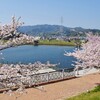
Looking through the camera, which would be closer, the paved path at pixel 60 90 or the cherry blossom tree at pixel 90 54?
the paved path at pixel 60 90

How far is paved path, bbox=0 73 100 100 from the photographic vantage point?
23.1m

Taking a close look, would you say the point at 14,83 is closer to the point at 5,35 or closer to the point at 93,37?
the point at 5,35

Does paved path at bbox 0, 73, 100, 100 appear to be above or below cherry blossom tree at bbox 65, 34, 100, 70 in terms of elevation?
below

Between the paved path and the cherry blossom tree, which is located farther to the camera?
the cherry blossom tree

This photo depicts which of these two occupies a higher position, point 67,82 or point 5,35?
point 5,35

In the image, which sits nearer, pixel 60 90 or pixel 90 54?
pixel 60 90

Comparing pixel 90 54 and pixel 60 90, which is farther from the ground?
pixel 90 54

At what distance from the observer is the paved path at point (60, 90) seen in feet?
75.9

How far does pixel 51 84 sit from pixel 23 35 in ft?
55.5

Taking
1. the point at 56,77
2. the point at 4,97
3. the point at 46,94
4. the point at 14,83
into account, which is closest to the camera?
the point at 14,83

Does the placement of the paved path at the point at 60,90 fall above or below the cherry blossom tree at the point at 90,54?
below

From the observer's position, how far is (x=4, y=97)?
2258 centimetres

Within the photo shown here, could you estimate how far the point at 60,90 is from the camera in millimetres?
26328

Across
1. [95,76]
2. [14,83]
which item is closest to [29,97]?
[14,83]
